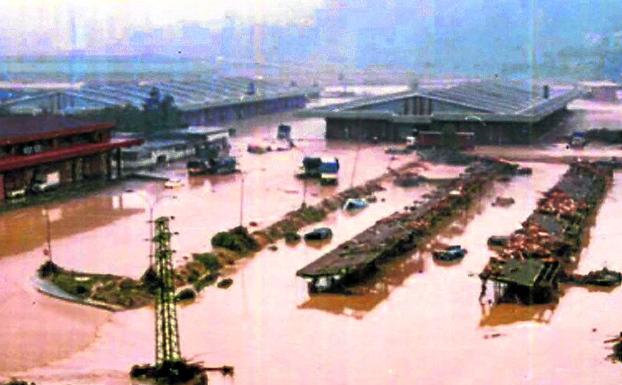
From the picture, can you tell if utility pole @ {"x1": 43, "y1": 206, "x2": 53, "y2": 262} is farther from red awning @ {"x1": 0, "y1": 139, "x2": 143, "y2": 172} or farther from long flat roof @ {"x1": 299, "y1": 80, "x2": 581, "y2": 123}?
long flat roof @ {"x1": 299, "y1": 80, "x2": 581, "y2": 123}

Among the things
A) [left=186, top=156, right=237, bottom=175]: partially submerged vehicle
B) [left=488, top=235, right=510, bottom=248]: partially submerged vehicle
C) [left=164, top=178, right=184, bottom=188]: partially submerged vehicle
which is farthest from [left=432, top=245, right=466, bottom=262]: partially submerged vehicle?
[left=186, top=156, right=237, bottom=175]: partially submerged vehicle

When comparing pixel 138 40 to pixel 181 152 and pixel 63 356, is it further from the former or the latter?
pixel 63 356

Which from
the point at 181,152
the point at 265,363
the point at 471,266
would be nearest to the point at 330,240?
the point at 471,266

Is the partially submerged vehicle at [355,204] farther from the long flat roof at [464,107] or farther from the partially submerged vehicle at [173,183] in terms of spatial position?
the long flat roof at [464,107]

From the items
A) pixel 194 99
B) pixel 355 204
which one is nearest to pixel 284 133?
pixel 194 99

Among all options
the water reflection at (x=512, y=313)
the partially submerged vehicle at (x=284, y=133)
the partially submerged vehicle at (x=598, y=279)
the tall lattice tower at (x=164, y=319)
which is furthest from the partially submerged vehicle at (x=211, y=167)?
the tall lattice tower at (x=164, y=319)

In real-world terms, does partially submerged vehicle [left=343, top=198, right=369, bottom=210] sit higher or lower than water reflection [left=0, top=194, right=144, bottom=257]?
higher
